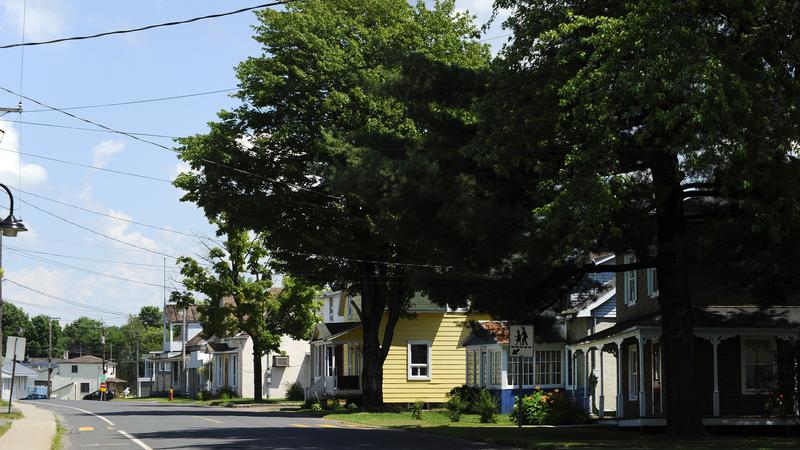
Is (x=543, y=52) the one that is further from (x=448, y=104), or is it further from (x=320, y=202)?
(x=320, y=202)

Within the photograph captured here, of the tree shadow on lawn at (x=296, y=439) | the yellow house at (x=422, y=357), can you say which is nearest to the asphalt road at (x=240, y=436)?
the tree shadow on lawn at (x=296, y=439)

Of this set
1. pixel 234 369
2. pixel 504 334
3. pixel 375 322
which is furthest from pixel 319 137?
pixel 234 369

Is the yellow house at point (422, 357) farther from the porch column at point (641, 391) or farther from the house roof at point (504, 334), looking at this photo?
the porch column at point (641, 391)

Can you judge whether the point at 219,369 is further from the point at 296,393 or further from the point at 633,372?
the point at 633,372

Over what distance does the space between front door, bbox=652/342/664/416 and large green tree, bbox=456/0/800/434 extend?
25.6 feet

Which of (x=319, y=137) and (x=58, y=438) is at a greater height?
(x=319, y=137)

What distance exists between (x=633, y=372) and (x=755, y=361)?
5.42 m

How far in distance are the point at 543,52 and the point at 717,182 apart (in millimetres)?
4508

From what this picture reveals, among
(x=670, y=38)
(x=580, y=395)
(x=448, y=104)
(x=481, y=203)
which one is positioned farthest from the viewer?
(x=580, y=395)

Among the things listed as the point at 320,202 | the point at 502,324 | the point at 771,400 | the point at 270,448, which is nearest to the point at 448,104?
the point at 270,448

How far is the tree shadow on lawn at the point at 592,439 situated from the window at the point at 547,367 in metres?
11.8

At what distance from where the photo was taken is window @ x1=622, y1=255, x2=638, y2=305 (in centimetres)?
3584

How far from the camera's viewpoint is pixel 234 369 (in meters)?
79.5

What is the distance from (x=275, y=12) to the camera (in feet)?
140
